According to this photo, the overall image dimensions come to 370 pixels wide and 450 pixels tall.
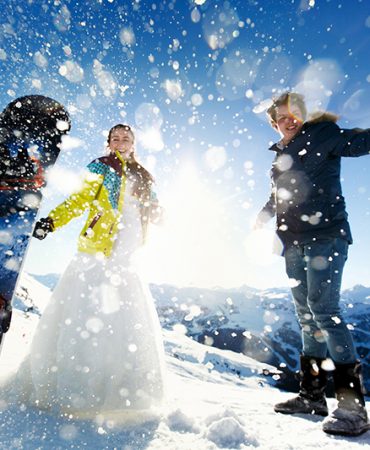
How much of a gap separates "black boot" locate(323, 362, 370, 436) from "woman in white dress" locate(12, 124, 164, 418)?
1.25m

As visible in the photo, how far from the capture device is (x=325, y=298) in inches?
102

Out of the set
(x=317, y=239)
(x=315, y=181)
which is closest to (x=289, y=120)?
(x=315, y=181)

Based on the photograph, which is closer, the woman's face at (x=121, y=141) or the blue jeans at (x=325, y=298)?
the blue jeans at (x=325, y=298)

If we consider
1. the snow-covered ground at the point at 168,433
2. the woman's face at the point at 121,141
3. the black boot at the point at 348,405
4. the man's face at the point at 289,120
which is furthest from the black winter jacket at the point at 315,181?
the woman's face at the point at 121,141

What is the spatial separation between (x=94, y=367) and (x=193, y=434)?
0.82 m

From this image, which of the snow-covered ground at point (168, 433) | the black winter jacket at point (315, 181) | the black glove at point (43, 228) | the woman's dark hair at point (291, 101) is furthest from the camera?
the woman's dark hair at point (291, 101)

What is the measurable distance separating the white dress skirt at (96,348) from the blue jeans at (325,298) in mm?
1348

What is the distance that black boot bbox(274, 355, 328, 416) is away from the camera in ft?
9.05

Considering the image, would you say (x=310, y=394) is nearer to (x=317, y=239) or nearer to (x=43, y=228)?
(x=317, y=239)

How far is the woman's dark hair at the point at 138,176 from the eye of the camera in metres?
3.18

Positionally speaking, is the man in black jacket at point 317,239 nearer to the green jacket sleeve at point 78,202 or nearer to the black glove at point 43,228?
the green jacket sleeve at point 78,202

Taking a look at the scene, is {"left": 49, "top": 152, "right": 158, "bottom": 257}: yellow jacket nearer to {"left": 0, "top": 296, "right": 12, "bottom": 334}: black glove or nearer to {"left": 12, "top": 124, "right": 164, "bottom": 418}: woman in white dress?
{"left": 12, "top": 124, "right": 164, "bottom": 418}: woman in white dress

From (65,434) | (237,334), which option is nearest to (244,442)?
(65,434)

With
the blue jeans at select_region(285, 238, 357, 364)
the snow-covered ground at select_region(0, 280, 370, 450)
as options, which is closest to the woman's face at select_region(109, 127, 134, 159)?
the blue jeans at select_region(285, 238, 357, 364)
